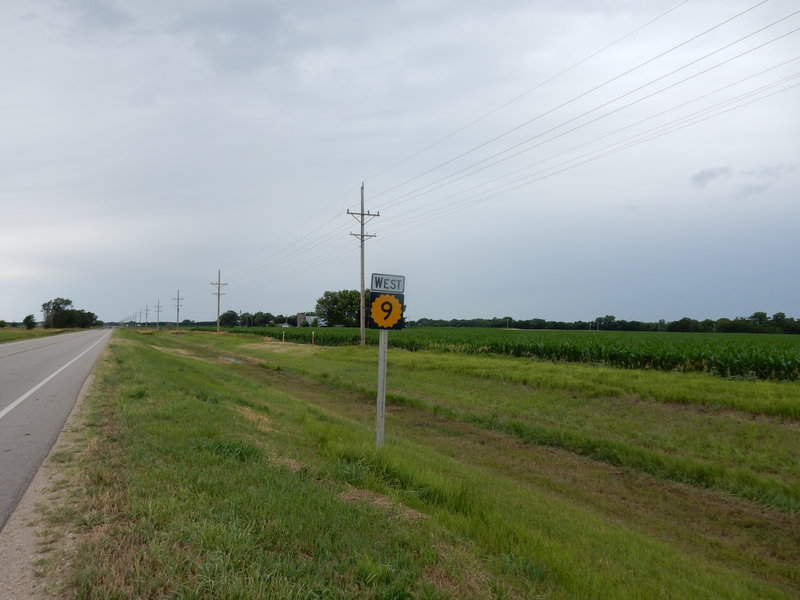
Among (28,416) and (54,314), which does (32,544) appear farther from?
(54,314)

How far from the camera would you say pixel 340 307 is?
340 ft

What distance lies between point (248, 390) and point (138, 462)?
471 inches

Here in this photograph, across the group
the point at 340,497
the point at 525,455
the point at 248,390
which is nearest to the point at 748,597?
the point at 340,497

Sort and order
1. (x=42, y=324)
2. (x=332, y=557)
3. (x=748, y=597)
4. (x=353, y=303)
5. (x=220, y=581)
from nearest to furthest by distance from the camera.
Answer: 1. (x=220, y=581)
2. (x=332, y=557)
3. (x=748, y=597)
4. (x=353, y=303)
5. (x=42, y=324)

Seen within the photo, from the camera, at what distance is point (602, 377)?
16812 millimetres

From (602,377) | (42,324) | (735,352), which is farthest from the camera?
(42,324)

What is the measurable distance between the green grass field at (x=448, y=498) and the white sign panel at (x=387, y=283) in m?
2.53

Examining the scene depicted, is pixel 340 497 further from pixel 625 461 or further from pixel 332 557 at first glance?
pixel 625 461

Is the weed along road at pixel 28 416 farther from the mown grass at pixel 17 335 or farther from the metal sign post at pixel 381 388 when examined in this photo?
the mown grass at pixel 17 335

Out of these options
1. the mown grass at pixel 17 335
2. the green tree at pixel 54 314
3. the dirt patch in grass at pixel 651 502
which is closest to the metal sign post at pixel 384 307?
the dirt patch in grass at pixel 651 502

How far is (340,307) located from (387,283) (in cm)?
9580

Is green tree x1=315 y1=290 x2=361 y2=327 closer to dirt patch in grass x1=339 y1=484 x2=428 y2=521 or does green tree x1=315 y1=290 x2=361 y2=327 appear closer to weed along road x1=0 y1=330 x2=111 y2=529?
weed along road x1=0 y1=330 x2=111 y2=529

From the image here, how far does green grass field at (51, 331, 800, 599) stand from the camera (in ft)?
12.2

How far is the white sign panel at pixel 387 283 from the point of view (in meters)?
8.48
